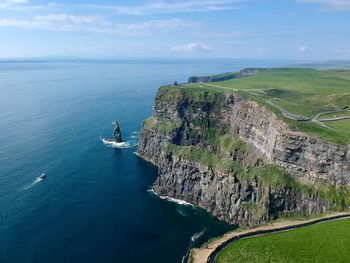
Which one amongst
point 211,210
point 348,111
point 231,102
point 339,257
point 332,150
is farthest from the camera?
point 231,102

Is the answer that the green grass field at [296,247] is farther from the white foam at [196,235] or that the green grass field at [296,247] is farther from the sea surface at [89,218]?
the white foam at [196,235]

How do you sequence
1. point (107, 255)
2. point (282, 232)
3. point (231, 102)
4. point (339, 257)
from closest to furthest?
point (339, 257)
point (282, 232)
point (107, 255)
point (231, 102)

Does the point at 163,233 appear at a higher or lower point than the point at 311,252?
lower

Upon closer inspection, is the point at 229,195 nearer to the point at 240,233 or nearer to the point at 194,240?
the point at 194,240

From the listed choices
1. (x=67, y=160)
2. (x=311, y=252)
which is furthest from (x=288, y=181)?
(x=67, y=160)

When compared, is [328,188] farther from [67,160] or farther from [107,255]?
[67,160]

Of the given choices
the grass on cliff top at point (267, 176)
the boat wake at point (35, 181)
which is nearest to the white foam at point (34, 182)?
the boat wake at point (35, 181)
